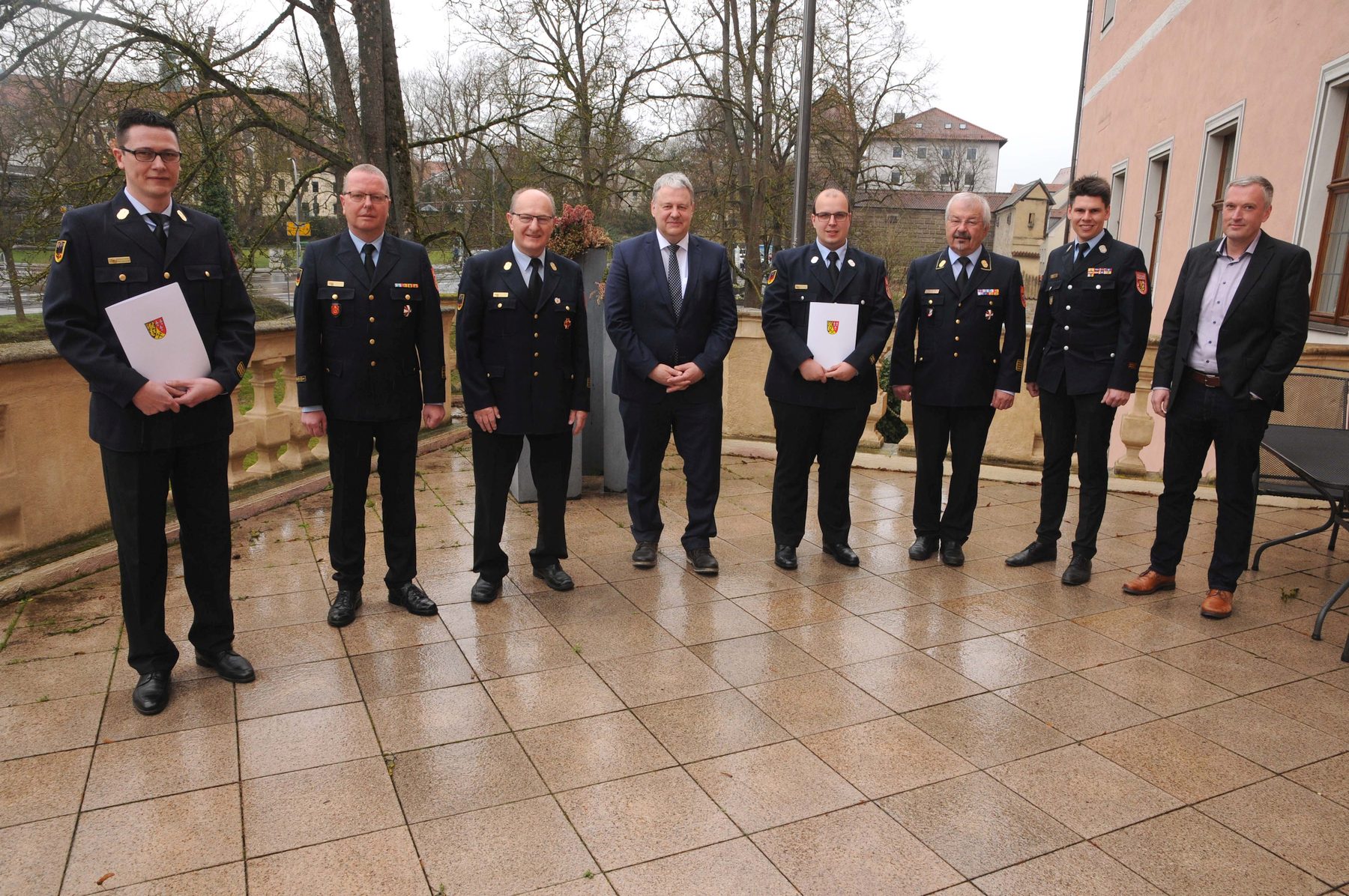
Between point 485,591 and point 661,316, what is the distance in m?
1.59

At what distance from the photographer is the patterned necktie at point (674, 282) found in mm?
4570

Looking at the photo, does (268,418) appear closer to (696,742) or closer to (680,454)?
(680,454)

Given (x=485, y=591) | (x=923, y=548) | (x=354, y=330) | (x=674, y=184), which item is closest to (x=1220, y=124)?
(x=923, y=548)

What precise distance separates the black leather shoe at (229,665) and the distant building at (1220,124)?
724 centimetres

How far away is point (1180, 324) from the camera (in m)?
4.36

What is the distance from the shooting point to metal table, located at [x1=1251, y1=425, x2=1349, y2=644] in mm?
3889

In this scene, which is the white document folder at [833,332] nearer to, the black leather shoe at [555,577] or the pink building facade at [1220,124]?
the black leather shoe at [555,577]

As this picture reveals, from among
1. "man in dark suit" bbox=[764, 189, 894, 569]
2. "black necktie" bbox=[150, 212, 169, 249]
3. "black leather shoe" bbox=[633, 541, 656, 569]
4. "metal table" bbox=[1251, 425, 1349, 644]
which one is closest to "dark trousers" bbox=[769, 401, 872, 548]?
"man in dark suit" bbox=[764, 189, 894, 569]

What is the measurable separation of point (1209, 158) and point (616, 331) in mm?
7994

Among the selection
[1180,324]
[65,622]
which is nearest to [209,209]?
[65,622]

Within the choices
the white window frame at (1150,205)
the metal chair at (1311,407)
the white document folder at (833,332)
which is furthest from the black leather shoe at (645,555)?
the white window frame at (1150,205)

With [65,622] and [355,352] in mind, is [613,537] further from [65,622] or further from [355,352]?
[65,622]

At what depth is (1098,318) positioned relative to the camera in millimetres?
4535

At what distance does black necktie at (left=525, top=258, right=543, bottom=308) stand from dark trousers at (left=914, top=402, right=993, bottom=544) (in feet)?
7.06
